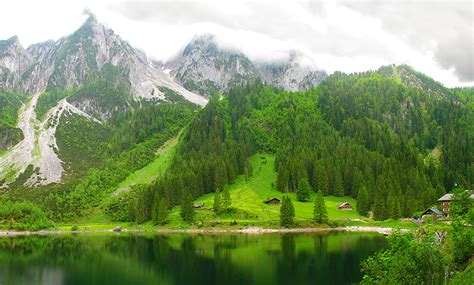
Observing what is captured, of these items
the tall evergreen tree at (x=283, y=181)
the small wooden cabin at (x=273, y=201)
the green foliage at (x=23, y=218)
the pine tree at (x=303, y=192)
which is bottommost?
the green foliage at (x=23, y=218)

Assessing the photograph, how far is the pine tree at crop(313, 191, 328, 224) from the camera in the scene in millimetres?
124438

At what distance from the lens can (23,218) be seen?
15162 cm

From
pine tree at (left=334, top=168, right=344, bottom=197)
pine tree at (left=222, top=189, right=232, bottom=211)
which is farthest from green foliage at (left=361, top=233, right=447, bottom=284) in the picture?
pine tree at (left=334, top=168, right=344, bottom=197)

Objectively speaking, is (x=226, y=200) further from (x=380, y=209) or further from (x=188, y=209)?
(x=380, y=209)

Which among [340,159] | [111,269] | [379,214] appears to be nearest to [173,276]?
[111,269]

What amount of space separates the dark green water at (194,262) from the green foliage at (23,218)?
50.8m

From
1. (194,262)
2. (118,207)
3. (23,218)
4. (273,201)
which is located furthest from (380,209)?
(23,218)

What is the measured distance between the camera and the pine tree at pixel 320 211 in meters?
124

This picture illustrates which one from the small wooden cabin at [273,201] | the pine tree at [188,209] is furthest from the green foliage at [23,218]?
the small wooden cabin at [273,201]

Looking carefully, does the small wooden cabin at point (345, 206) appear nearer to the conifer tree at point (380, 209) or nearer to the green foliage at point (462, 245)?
the conifer tree at point (380, 209)

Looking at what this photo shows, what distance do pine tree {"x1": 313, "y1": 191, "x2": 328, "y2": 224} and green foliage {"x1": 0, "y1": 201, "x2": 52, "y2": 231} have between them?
9554cm

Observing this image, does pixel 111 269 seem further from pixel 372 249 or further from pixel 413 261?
pixel 413 261

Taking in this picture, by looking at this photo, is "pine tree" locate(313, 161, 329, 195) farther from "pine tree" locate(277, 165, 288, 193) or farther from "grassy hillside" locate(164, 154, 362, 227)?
"pine tree" locate(277, 165, 288, 193)

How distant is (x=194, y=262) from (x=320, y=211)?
63830mm
